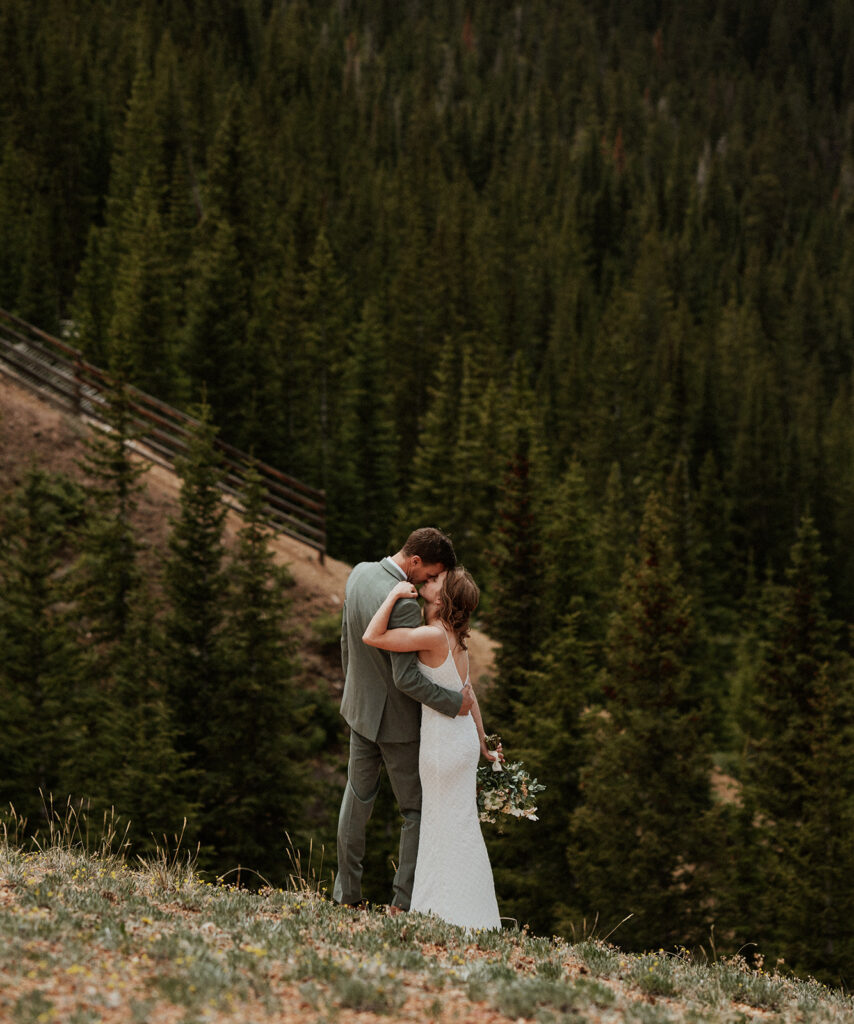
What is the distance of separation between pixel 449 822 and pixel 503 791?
0.56 meters

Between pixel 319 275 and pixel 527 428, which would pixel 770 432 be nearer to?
pixel 319 275

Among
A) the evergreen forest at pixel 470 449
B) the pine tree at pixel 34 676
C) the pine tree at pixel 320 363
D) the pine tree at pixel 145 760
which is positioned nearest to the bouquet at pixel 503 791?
the evergreen forest at pixel 470 449

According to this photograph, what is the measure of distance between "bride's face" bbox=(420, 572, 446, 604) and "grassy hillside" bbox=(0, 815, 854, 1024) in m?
2.04

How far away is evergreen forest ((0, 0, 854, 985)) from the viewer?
69.7ft

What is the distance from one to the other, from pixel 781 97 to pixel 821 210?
4594 centimetres

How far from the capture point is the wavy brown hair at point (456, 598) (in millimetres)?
6250

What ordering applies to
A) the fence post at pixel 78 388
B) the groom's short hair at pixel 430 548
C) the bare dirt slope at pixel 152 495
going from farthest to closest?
1. the fence post at pixel 78 388
2. the bare dirt slope at pixel 152 495
3. the groom's short hair at pixel 430 548

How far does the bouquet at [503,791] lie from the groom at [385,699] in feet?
1.64

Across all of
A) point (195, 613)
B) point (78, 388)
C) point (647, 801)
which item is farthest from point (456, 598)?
point (78, 388)

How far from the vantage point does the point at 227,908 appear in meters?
6.33

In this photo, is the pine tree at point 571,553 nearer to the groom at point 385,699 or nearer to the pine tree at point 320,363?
the pine tree at point 320,363

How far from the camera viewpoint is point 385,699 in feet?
21.0

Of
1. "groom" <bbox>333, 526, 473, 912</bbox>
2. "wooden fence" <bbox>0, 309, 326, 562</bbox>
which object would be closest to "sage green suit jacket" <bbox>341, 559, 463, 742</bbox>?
"groom" <bbox>333, 526, 473, 912</bbox>

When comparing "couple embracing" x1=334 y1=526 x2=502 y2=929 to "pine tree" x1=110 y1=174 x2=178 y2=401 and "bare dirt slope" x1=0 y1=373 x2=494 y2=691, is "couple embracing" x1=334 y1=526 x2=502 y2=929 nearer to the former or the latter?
"bare dirt slope" x1=0 y1=373 x2=494 y2=691
